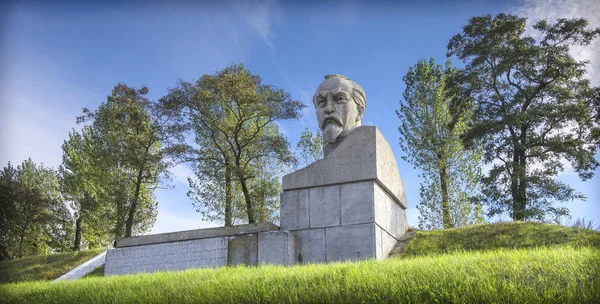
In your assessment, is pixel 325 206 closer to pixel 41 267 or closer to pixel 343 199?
pixel 343 199

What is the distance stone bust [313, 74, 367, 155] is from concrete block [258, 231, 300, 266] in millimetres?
2056

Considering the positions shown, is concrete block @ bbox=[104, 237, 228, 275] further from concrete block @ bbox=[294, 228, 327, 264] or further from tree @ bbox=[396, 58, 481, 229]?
tree @ bbox=[396, 58, 481, 229]

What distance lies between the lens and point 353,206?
9266 millimetres

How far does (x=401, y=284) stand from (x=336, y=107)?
5871 millimetres

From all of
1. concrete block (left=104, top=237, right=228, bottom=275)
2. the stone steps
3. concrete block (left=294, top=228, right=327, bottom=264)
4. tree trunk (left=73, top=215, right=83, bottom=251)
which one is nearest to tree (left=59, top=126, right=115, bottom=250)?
tree trunk (left=73, top=215, right=83, bottom=251)

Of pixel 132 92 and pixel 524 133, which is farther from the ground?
pixel 132 92

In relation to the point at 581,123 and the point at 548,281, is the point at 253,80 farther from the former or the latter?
the point at 548,281

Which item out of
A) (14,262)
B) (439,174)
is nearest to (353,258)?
(439,174)

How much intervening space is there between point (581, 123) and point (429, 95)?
18.5 ft

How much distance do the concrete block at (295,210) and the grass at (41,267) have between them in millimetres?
9253

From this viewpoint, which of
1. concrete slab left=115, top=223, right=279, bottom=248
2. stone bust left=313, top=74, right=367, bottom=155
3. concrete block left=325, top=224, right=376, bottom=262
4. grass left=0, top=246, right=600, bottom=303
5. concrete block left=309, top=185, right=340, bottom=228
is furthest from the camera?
stone bust left=313, top=74, right=367, bottom=155

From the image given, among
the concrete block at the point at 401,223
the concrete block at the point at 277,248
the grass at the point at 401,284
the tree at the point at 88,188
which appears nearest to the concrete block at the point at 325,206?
the concrete block at the point at 277,248

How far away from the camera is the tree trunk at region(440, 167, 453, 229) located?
19303 millimetres

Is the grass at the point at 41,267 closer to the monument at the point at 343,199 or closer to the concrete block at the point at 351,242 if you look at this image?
the monument at the point at 343,199
